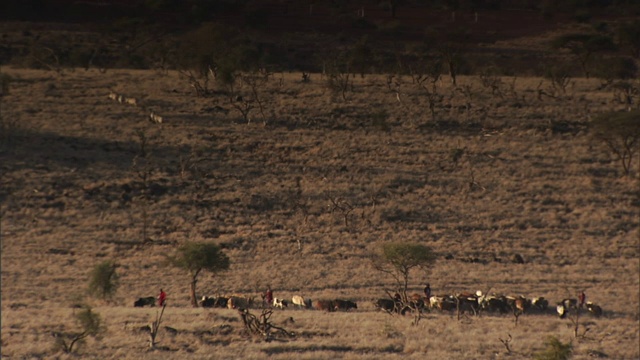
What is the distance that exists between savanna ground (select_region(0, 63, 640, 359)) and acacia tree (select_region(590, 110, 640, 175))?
2.68ft

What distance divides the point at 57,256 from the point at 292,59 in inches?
1735

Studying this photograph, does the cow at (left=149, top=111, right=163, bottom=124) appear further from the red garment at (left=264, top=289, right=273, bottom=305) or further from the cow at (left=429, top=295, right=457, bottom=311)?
the cow at (left=429, top=295, right=457, bottom=311)

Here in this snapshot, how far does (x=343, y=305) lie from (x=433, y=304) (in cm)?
292

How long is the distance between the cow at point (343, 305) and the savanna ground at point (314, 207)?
391 mm

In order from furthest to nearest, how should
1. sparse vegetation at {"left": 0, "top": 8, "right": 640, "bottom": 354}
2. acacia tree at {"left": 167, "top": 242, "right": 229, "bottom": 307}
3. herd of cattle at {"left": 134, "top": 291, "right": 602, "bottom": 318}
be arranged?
acacia tree at {"left": 167, "top": 242, "right": 229, "bottom": 307} → herd of cattle at {"left": 134, "top": 291, "right": 602, "bottom": 318} → sparse vegetation at {"left": 0, "top": 8, "right": 640, "bottom": 354}

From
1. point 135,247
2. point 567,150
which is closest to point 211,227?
point 135,247

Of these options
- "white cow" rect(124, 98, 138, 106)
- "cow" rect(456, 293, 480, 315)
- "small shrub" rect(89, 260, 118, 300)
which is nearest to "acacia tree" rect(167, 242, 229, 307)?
"small shrub" rect(89, 260, 118, 300)

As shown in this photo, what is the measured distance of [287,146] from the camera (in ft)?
155

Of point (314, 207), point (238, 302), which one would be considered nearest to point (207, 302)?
point (238, 302)

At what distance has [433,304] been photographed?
90.0ft

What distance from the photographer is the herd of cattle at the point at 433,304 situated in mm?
27062

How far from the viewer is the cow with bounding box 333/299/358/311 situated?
1073 inches

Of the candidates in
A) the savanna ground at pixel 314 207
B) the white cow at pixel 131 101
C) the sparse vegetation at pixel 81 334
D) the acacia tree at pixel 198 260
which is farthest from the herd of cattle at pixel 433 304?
the white cow at pixel 131 101

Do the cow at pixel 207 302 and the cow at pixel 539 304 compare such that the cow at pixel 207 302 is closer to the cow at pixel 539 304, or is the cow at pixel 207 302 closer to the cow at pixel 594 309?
the cow at pixel 539 304
